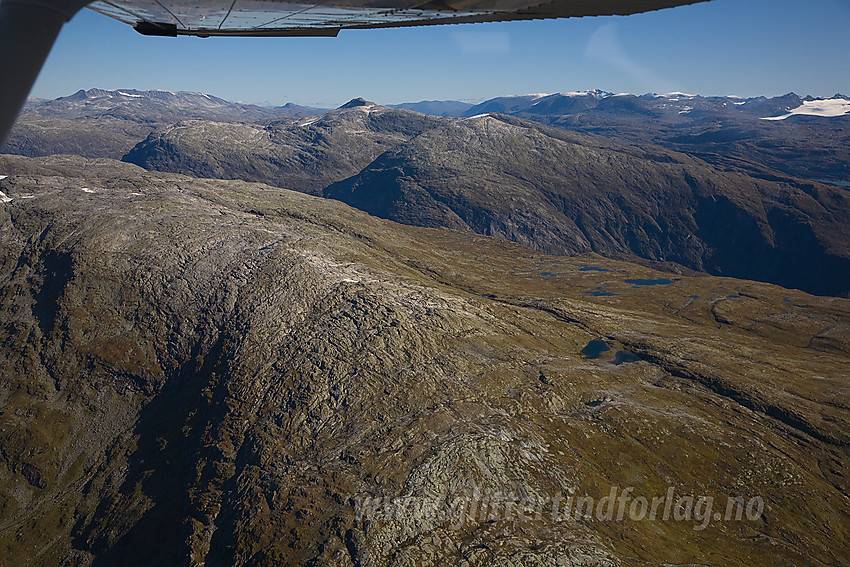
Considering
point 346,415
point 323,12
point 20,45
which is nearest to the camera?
point 20,45

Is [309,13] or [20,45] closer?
[20,45]

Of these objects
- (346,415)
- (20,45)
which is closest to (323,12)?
(20,45)

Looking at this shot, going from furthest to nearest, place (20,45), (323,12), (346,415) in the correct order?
(346,415) → (323,12) → (20,45)

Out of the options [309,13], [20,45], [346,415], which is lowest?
[346,415]

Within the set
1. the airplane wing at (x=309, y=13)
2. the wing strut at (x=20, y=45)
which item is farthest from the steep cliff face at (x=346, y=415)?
the wing strut at (x=20, y=45)

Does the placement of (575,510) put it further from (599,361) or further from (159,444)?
(159,444)

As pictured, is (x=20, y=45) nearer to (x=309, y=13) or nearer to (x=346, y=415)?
(x=309, y=13)

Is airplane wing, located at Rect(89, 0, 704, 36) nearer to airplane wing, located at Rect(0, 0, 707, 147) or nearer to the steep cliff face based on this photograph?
airplane wing, located at Rect(0, 0, 707, 147)
